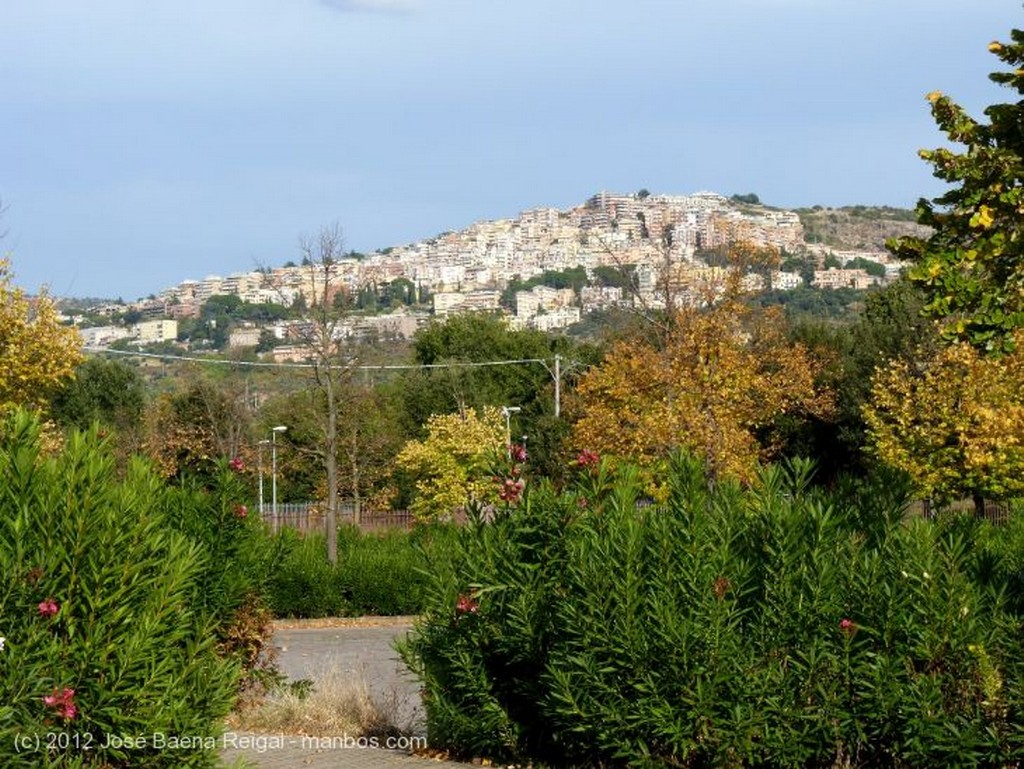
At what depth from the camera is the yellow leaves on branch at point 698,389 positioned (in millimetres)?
31281

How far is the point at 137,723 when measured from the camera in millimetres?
6312

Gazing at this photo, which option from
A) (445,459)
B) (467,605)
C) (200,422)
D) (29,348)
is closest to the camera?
(467,605)

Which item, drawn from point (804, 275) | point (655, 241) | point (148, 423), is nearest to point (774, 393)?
point (655, 241)

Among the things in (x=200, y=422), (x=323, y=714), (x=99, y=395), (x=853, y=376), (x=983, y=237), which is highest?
(x=983, y=237)

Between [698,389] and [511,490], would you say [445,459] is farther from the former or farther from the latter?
[511,490]

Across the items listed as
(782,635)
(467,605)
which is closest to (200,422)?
(467,605)

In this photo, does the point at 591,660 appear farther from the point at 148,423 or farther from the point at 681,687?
the point at 148,423

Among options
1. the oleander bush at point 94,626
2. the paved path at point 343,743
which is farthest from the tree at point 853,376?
the oleander bush at point 94,626

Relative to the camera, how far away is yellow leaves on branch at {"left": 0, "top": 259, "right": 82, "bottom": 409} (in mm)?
29609

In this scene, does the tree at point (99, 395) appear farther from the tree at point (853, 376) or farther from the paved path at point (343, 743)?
the paved path at point (343, 743)

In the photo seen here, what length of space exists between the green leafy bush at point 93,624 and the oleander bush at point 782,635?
3126 mm

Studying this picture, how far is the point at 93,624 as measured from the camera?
6.28 metres

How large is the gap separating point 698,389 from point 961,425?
11918 millimetres

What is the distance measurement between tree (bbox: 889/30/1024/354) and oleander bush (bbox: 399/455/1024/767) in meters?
1.28
